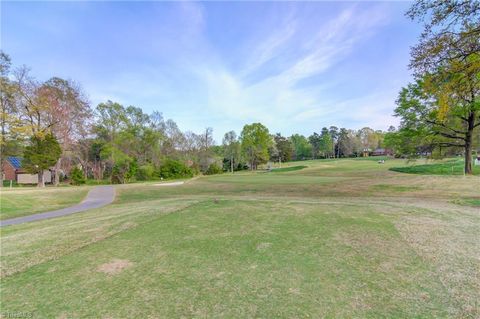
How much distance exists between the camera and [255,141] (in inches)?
2201

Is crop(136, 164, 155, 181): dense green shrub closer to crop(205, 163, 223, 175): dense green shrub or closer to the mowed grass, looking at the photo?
crop(205, 163, 223, 175): dense green shrub

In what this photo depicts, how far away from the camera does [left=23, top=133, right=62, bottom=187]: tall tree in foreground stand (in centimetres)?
2355

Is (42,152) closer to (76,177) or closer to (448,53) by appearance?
(76,177)

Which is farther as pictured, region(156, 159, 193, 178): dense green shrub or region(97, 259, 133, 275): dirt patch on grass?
region(156, 159, 193, 178): dense green shrub

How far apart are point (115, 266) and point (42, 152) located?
2694cm

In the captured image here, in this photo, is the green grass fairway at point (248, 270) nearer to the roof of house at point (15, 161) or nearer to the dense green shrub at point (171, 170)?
the dense green shrub at point (171, 170)

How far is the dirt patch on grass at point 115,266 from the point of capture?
3455 mm

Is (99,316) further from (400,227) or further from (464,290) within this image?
(400,227)

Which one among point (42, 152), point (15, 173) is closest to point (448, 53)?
point (42, 152)

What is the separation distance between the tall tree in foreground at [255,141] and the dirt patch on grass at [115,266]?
52.2 m

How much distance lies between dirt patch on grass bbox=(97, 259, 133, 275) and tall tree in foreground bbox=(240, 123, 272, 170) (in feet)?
171

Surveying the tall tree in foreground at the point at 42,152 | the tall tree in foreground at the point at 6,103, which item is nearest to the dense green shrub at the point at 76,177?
the tall tree in foreground at the point at 42,152

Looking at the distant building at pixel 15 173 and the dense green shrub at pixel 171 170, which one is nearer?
the distant building at pixel 15 173

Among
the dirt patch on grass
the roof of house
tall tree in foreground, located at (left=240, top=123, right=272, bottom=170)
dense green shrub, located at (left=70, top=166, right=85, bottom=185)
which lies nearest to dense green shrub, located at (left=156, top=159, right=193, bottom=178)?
dense green shrub, located at (left=70, top=166, right=85, bottom=185)
